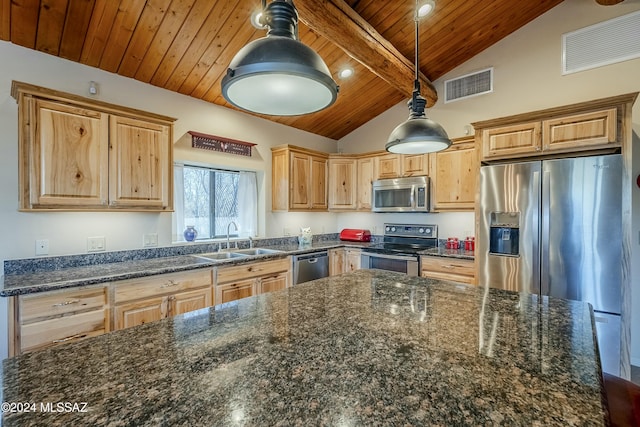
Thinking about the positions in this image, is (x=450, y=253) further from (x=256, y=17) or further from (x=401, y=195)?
(x=256, y=17)

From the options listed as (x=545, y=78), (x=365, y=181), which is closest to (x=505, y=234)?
(x=545, y=78)

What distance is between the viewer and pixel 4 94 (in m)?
2.32

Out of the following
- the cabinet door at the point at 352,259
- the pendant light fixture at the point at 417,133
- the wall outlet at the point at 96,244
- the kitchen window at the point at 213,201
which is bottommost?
the cabinet door at the point at 352,259

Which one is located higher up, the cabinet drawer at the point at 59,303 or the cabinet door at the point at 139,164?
the cabinet door at the point at 139,164

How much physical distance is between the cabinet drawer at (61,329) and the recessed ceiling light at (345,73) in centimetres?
330

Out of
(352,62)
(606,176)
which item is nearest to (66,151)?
(352,62)

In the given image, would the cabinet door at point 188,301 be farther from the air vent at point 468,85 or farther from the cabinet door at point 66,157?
the air vent at point 468,85

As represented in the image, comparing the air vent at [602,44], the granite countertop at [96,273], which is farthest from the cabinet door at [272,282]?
the air vent at [602,44]

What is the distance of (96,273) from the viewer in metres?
2.35

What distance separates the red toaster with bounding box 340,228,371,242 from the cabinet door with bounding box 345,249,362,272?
1.43 ft

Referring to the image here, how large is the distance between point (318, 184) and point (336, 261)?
1.14m

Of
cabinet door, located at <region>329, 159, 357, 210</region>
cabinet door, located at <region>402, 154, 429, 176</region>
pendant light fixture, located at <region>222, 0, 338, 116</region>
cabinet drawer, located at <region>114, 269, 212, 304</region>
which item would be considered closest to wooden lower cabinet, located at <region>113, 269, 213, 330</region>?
cabinet drawer, located at <region>114, 269, 212, 304</region>

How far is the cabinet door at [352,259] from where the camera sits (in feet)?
13.9

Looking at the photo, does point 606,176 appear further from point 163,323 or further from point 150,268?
point 150,268
